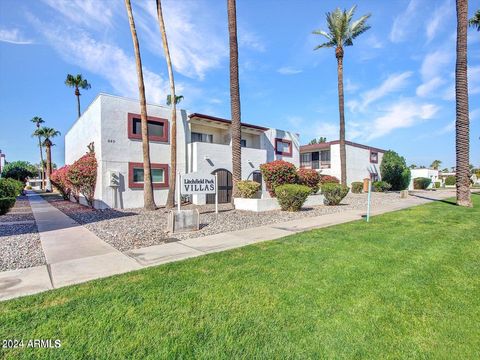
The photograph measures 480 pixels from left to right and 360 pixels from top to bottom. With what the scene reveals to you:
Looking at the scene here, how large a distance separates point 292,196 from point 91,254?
9316mm

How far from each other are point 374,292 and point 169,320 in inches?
119

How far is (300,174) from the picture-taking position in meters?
17.4

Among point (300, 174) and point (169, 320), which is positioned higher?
point (300, 174)

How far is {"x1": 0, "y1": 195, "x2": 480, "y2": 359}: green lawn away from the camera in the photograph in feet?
8.69

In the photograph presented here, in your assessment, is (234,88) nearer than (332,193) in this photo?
Yes

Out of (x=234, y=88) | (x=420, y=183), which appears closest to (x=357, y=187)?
(x=420, y=183)

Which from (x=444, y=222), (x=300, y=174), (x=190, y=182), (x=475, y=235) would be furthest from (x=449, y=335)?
(x=300, y=174)

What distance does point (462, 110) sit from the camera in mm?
13727

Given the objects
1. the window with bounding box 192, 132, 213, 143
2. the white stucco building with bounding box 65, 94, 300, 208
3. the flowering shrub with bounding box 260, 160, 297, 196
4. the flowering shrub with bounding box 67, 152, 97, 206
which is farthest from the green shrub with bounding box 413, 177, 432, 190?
the flowering shrub with bounding box 67, 152, 97, 206

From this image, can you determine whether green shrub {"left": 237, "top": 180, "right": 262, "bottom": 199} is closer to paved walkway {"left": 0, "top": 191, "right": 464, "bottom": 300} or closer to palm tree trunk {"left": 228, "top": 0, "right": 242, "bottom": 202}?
palm tree trunk {"left": 228, "top": 0, "right": 242, "bottom": 202}

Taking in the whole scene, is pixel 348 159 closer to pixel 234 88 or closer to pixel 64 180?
pixel 234 88

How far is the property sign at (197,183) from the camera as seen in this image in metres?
10.8

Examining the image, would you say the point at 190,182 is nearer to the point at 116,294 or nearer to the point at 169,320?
the point at 116,294

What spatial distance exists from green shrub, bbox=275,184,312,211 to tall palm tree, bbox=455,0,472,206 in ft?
29.0
